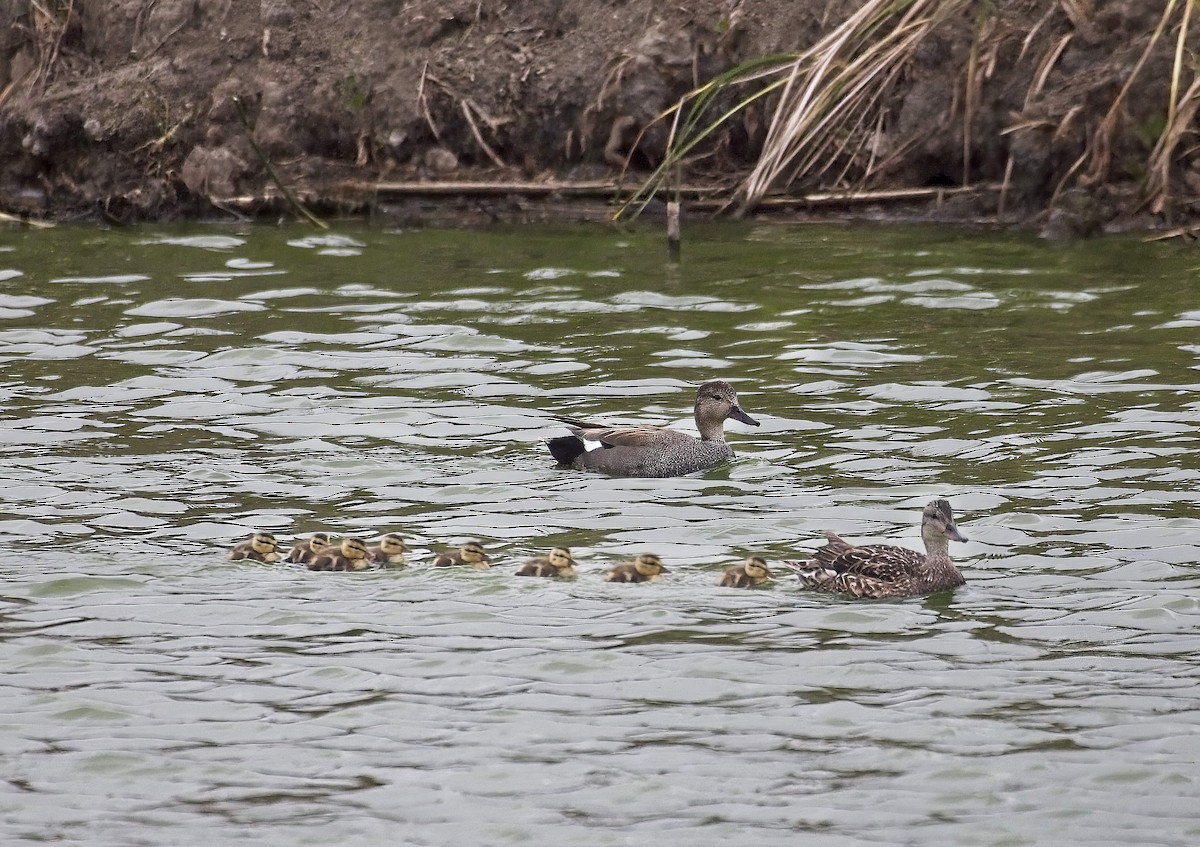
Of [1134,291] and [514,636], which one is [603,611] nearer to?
[514,636]

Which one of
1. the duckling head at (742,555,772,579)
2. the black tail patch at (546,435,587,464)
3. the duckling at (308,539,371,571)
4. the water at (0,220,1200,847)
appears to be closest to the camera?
the water at (0,220,1200,847)

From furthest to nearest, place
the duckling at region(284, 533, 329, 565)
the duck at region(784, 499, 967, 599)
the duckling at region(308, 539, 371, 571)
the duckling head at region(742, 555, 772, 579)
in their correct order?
the duckling at region(284, 533, 329, 565) → the duckling at region(308, 539, 371, 571) → the duckling head at region(742, 555, 772, 579) → the duck at region(784, 499, 967, 599)

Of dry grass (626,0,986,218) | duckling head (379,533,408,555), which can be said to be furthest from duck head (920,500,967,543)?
dry grass (626,0,986,218)

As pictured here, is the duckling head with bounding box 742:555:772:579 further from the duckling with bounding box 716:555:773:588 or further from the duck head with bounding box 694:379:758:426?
the duck head with bounding box 694:379:758:426

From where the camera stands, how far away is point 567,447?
1194cm

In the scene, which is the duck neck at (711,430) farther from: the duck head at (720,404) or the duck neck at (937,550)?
the duck neck at (937,550)

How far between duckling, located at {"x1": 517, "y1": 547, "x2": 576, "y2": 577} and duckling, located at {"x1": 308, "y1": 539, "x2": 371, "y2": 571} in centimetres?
76

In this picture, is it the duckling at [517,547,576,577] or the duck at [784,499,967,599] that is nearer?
the duck at [784,499,967,599]

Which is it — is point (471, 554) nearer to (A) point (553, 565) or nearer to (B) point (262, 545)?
(A) point (553, 565)

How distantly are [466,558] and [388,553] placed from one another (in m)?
0.41

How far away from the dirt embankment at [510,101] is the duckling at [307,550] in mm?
10094

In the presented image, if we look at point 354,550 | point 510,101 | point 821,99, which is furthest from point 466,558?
point 510,101

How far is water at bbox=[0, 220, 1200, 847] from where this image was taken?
7.14 meters

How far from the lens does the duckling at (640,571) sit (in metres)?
9.35
